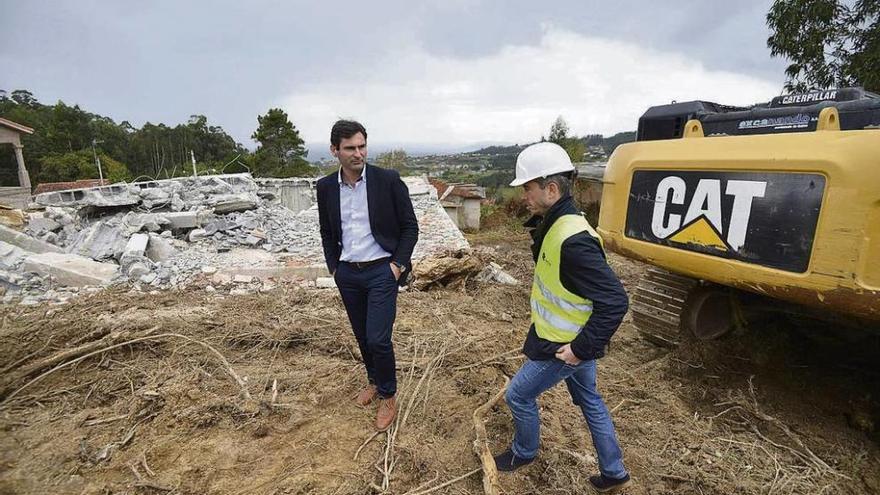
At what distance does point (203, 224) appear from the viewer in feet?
27.0

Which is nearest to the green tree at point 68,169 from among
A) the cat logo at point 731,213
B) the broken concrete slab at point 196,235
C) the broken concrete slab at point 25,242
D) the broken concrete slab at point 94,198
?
the broken concrete slab at point 94,198

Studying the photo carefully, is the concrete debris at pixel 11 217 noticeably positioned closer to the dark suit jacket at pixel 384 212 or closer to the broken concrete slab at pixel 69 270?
the broken concrete slab at pixel 69 270

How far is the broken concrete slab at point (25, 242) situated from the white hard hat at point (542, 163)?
781cm

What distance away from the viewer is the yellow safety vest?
1741mm

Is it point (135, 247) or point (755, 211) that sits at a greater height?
point (755, 211)

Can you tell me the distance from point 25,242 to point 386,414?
712 centimetres

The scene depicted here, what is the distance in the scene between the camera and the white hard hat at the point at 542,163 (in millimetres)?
1796

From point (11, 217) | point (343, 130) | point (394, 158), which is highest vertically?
point (343, 130)

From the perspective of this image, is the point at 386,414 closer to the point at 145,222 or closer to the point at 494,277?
the point at 494,277

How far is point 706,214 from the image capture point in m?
2.43

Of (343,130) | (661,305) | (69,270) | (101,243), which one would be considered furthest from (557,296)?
(101,243)

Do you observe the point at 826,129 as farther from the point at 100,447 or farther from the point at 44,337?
the point at 44,337

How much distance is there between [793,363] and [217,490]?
411 centimetres

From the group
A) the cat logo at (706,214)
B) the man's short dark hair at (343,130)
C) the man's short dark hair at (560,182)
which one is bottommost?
the cat logo at (706,214)
